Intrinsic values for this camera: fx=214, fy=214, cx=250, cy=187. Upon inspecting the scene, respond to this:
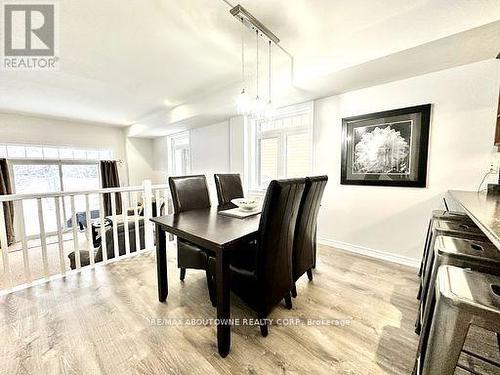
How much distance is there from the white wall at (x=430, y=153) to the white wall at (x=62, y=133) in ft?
18.1

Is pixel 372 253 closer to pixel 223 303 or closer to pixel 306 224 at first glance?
pixel 306 224

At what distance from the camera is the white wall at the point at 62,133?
4444 mm

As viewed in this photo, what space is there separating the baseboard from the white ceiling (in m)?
2.04

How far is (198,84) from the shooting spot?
130 inches

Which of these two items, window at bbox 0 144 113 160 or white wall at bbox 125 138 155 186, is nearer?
window at bbox 0 144 113 160

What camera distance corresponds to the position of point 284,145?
3586mm

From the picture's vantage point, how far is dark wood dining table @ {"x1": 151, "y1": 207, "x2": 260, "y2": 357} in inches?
49.3

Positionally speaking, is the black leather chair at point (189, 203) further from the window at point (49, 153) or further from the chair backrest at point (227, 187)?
the window at point (49, 153)

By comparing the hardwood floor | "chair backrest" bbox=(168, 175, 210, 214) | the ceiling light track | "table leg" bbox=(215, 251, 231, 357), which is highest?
the ceiling light track

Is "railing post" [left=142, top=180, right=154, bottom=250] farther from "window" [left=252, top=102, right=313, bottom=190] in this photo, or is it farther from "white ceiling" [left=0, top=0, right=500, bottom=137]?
"window" [left=252, top=102, right=313, bottom=190]

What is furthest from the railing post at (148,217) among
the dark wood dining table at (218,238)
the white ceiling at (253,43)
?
the white ceiling at (253,43)

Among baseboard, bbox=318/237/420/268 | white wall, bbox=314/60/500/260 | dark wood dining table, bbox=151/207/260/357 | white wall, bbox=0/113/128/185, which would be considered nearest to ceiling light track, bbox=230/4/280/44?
white wall, bbox=314/60/500/260

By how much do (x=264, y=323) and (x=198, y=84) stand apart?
3.23 m

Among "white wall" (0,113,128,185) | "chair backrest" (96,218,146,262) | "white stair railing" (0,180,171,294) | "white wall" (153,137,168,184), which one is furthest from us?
"white wall" (153,137,168,184)
